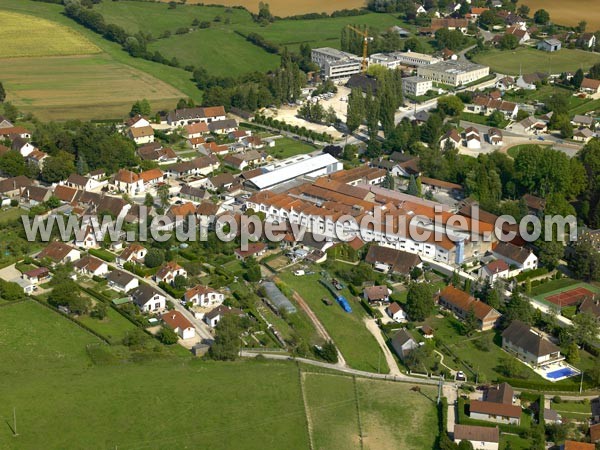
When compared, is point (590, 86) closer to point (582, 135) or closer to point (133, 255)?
point (582, 135)

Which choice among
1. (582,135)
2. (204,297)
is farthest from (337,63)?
(204,297)

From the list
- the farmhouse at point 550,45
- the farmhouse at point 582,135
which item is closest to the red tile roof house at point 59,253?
the farmhouse at point 582,135

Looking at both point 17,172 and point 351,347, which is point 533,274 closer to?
point 351,347

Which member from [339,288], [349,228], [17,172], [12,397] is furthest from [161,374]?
[17,172]

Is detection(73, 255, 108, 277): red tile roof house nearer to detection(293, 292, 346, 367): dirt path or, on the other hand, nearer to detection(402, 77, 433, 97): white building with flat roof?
detection(293, 292, 346, 367): dirt path

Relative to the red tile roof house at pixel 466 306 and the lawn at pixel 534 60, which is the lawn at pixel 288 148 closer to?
the red tile roof house at pixel 466 306

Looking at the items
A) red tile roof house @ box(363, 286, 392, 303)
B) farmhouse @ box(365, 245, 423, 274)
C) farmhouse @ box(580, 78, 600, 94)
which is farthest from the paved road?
farmhouse @ box(580, 78, 600, 94)
